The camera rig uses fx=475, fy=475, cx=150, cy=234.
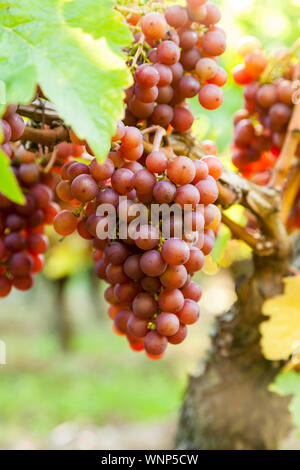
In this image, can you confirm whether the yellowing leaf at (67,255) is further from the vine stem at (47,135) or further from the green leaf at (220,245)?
the vine stem at (47,135)

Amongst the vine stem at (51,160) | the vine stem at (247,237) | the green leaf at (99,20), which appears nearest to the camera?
the green leaf at (99,20)

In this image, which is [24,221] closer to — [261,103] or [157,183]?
[157,183]

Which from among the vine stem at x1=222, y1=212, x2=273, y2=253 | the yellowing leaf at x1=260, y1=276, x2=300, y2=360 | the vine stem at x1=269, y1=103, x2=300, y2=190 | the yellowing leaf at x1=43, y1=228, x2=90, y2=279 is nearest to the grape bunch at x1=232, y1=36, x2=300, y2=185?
the vine stem at x1=269, y1=103, x2=300, y2=190

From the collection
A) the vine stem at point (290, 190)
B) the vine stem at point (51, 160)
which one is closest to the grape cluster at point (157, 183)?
the vine stem at point (51, 160)

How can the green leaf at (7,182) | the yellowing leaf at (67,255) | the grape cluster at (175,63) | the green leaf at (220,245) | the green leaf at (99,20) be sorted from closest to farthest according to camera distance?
the green leaf at (7,182), the green leaf at (99,20), the grape cluster at (175,63), the green leaf at (220,245), the yellowing leaf at (67,255)

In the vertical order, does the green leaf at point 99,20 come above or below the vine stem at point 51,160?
above
